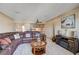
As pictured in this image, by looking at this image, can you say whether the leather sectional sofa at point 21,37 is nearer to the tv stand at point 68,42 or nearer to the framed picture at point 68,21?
the tv stand at point 68,42

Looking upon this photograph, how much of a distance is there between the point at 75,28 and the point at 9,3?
1.16 metres

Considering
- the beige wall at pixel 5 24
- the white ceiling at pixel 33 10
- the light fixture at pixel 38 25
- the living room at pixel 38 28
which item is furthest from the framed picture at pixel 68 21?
the beige wall at pixel 5 24

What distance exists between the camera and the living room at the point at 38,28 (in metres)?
1.81

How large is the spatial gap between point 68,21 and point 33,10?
0.64 metres

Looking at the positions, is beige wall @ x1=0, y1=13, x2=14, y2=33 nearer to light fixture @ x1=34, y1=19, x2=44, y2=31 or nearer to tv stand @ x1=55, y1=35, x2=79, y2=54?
light fixture @ x1=34, y1=19, x2=44, y2=31

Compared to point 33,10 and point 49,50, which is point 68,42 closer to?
point 49,50

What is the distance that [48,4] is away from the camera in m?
1.79

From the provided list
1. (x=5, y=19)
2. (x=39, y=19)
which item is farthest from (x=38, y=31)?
(x=5, y=19)

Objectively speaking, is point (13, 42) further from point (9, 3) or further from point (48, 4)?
point (48, 4)

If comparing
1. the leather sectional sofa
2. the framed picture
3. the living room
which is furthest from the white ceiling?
the leather sectional sofa

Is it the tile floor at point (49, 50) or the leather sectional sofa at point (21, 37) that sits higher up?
the leather sectional sofa at point (21, 37)

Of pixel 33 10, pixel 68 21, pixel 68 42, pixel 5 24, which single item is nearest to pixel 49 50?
pixel 68 42

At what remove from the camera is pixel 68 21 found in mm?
1901

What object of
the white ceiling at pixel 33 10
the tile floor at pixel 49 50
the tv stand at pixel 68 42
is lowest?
the tile floor at pixel 49 50
